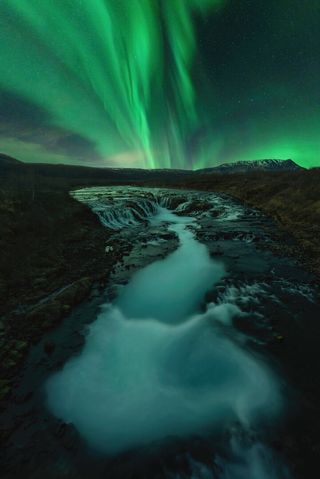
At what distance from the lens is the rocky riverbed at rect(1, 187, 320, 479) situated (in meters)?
3.97

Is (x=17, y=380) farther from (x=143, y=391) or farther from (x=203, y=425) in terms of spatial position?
(x=203, y=425)

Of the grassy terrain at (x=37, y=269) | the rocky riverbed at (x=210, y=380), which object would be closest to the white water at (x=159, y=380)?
the rocky riverbed at (x=210, y=380)

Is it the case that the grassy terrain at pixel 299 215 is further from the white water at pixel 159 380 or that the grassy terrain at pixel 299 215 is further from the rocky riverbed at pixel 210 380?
the white water at pixel 159 380

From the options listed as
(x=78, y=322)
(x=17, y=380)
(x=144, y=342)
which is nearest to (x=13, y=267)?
(x=78, y=322)

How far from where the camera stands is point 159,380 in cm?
595

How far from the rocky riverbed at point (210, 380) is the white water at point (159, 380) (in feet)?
0.25

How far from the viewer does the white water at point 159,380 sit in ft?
15.7

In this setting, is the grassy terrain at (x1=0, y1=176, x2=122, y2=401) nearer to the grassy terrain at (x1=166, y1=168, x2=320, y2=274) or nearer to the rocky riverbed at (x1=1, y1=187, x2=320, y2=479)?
the rocky riverbed at (x1=1, y1=187, x2=320, y2=479)

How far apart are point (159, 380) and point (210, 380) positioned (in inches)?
53.0

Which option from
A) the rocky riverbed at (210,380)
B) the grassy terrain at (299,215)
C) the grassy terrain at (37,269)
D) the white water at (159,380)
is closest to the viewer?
the rocky riverbed at (210,380)

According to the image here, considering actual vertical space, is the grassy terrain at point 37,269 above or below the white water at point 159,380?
above

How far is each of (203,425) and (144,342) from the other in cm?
296

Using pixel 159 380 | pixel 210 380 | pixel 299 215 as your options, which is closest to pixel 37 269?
pixel 159 380

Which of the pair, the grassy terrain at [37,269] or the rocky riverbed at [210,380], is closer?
the rocky riverbed at [210,380]
